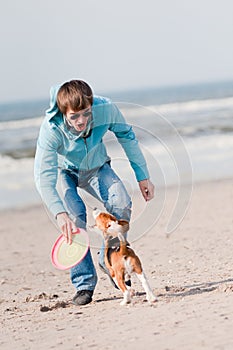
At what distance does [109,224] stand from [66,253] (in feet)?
1.82

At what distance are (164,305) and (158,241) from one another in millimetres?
3790

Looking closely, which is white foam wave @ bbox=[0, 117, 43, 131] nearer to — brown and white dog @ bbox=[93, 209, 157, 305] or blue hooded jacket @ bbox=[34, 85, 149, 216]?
blue hooded jacket @ bbox=[34, 85, 149, 216]

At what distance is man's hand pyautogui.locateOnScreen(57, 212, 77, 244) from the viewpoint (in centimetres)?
527

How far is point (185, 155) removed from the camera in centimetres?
608

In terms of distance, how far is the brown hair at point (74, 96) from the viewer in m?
5.19

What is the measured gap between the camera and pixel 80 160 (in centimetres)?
559

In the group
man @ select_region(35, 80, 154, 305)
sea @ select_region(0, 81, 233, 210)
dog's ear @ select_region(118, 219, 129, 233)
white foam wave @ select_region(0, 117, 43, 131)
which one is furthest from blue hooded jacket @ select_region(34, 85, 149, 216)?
white foam wave @ select_region(0, 117, 43, 131)

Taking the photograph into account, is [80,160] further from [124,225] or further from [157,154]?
[157,154]

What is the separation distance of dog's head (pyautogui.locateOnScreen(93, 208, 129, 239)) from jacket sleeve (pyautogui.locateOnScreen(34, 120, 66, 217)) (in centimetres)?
26

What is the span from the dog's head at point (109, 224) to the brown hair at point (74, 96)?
2.50 feet

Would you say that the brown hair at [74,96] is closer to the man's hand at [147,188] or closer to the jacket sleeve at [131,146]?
the jacket sleeve at [131,146]

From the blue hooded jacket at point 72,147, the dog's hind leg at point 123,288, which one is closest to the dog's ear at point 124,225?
the dog's hind leg at point 123,288

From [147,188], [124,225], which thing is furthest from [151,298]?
[147,188]

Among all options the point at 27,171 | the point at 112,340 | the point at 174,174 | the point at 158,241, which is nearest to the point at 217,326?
the point at 112,340
